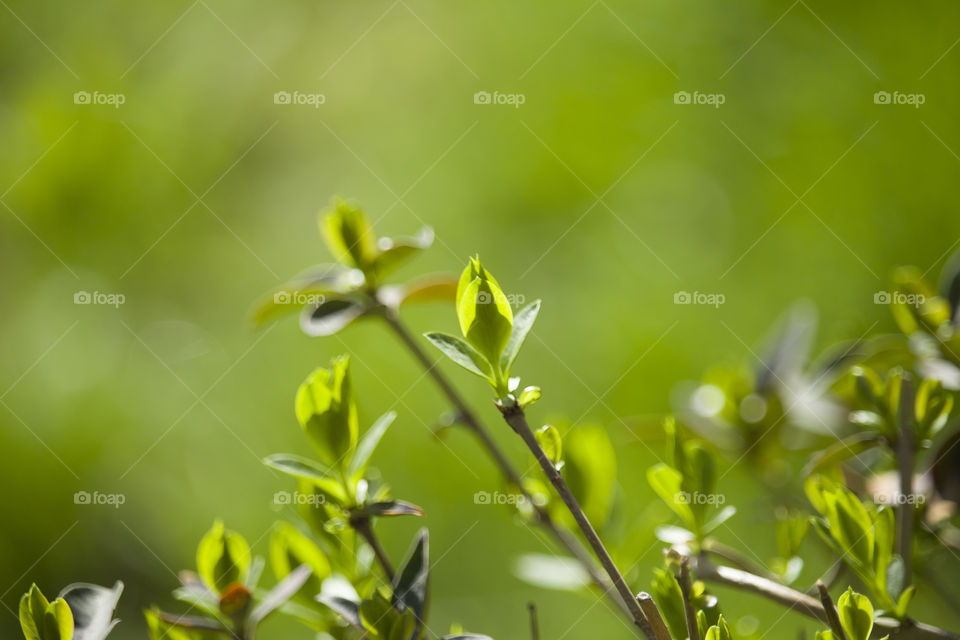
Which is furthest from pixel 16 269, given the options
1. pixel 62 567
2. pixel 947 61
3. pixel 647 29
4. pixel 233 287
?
pixel 947 61

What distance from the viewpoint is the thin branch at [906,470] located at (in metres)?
0.39

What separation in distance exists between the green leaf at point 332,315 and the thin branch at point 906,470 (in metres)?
0.33

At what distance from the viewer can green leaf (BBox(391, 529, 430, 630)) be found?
1.21 feet

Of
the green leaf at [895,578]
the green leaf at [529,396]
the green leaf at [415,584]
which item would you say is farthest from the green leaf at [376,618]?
the green leaf at [895,578]

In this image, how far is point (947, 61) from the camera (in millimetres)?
1230

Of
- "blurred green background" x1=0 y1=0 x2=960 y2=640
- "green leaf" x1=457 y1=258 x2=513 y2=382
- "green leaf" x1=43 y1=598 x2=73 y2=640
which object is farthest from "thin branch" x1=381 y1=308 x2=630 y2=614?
"blurred green background" x1=0 y1=0 x2=960 y2=640

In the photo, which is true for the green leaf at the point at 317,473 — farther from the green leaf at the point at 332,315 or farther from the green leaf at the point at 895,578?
the green leaf at the point at 895,578

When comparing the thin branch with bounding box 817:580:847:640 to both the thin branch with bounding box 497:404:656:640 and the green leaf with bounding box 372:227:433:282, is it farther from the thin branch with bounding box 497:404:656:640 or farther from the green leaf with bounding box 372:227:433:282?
the green leaf with bounding box 372:227:433:282

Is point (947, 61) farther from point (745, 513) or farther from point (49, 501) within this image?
point (49, 501)

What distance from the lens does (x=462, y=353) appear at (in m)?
0.36

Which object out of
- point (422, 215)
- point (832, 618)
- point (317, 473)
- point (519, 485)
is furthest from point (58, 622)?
point (422, 215)

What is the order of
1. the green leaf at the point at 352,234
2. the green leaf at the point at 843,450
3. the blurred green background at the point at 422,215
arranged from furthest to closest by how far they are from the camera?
the blurred green background at the point at 422,215
the green leaf at the point at 352,234
the green leaf at the point at 843,450

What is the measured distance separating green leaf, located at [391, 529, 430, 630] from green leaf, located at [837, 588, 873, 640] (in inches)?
7.2

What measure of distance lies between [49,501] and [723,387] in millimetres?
1237
